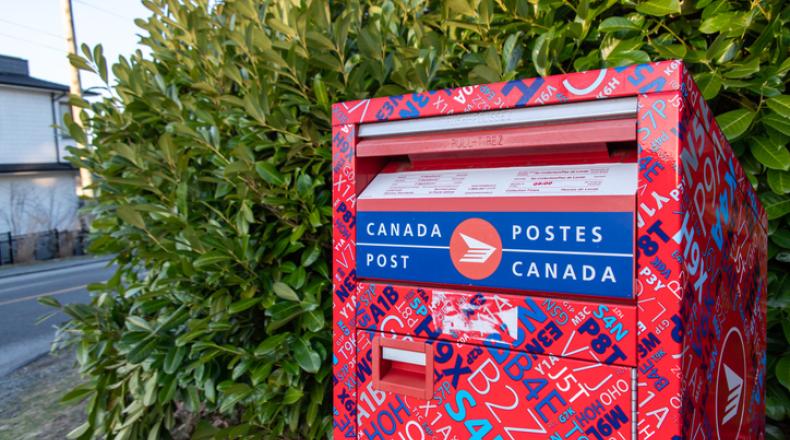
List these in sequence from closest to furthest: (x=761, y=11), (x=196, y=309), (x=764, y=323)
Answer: (x=761, y=11) → (x=764, y=323) → (x=196, y=309)

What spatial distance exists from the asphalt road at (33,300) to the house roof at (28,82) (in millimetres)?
7949

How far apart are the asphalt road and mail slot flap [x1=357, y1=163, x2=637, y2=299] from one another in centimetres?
222

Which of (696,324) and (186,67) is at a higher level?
(186,67)

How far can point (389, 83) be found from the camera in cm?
201

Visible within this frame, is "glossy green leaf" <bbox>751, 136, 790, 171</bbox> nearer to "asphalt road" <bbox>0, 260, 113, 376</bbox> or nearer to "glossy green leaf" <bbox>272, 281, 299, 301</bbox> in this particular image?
"glossy green leaf" <bbox>272, 281, 299, 301</bbox>

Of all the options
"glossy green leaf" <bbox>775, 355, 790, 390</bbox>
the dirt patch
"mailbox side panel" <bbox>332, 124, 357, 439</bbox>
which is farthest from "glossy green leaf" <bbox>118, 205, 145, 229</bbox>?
"glossy green leaf" <bbox>775, 355, 790, 390</bbox>

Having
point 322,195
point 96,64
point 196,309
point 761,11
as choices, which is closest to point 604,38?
point 761,11

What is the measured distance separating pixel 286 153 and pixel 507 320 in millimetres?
1230

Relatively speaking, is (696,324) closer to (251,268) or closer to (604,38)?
(604,38)

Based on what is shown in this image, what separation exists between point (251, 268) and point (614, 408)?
1419 mm

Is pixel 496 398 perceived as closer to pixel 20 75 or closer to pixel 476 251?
pixel 476 251

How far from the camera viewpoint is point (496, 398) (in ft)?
3.72

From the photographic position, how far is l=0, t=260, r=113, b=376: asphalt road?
620 cm

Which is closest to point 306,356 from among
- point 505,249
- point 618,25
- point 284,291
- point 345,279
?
point 284,291
